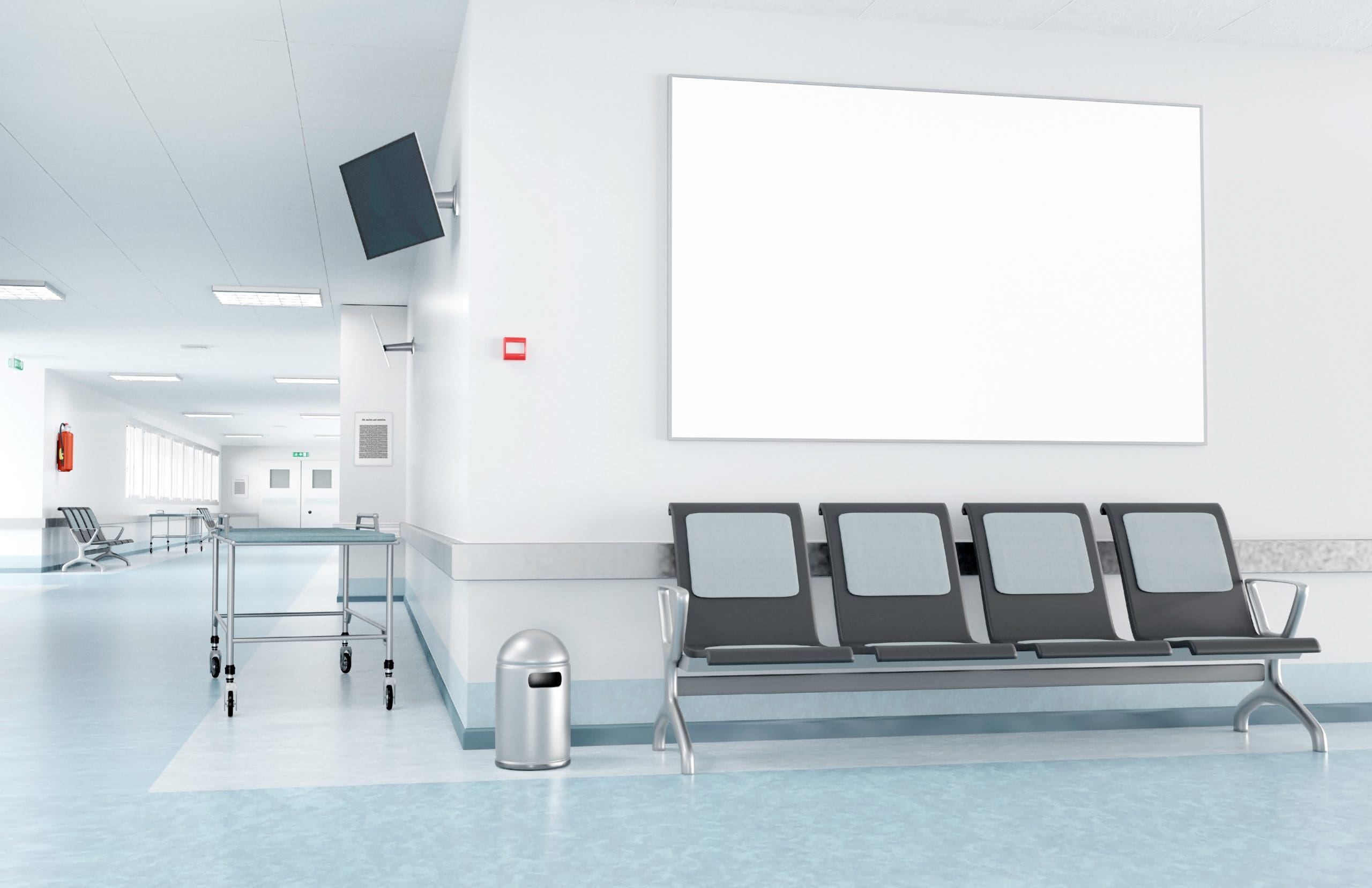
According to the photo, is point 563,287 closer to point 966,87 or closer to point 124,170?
point 966,87

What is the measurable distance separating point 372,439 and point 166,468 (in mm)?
15750

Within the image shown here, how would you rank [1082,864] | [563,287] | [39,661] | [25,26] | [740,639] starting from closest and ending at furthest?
[1082,864], [740,639], [563,287], [25,26], [39,661]

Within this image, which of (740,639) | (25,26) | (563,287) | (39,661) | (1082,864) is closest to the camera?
(1082,864)

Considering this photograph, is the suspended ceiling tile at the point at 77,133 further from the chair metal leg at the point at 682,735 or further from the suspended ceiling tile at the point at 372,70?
the chair metal leg at the point at 682,735

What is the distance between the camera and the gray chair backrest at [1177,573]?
416 centimetres

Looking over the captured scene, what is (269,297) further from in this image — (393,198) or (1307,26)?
(1307,26)

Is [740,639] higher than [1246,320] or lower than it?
lower

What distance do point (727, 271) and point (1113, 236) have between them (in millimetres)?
1630

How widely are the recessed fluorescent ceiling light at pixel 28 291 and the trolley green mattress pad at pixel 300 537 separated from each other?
216 inches

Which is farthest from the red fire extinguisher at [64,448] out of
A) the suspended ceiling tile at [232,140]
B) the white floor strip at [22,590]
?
the suspended ceiling tile at [232,140]

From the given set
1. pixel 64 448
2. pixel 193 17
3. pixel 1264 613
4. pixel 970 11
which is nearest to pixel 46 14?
pixel 193 17

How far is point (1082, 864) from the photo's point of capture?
2.64 metres

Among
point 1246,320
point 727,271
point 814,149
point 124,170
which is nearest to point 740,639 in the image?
point 727,271

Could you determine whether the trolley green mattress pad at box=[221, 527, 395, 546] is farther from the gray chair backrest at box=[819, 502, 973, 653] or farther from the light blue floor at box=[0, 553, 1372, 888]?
the gray chair backrest at box=[819, 502, 973, 653]
